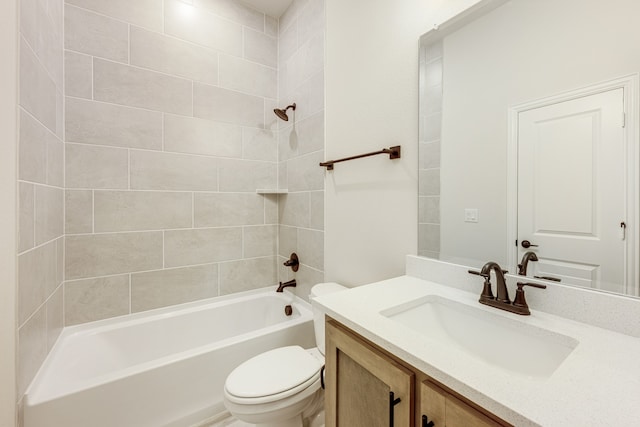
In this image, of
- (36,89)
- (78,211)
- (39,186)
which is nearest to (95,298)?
(78,211)

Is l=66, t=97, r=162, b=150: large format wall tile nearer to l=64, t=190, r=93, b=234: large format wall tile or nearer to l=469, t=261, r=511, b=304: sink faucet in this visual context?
l=64, t=190, r=93, b=234: large format wall tile

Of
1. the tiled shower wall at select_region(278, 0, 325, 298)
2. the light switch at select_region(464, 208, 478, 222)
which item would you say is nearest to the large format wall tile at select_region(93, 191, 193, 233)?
the tiled shower wall at select_region(278, 0, 325, 298)

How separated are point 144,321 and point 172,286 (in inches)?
10.2

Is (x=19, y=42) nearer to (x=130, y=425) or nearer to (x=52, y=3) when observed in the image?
(x=52, y=3)

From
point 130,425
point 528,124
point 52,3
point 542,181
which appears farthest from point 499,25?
point 130,425

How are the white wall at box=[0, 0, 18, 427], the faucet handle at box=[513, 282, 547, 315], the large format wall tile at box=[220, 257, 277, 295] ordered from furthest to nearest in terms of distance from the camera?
the large format wall tile at box=[220, 257, 277, 295]
the white wall at box=[0, 0, 18, 427]
the faucet handle at box=[513, 282, 547, 315]

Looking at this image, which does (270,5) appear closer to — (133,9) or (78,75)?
(133,9)

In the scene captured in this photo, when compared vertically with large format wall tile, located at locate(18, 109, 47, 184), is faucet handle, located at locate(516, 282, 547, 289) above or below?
below

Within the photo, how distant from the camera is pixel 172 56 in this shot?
1.79 m

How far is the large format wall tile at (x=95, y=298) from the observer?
60.9 inches

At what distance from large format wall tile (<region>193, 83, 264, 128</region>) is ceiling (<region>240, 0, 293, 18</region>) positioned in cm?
70

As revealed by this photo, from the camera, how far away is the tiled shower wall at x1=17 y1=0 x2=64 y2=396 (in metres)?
0.98

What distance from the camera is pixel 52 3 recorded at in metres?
1.32

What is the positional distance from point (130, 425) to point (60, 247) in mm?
1023
